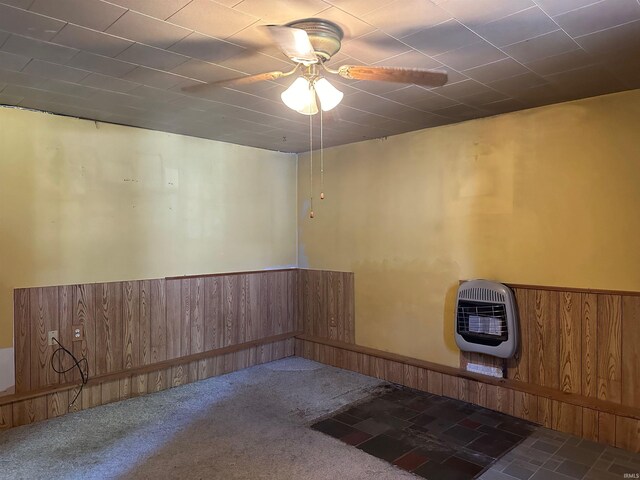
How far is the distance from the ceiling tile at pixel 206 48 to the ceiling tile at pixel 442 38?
898 mm

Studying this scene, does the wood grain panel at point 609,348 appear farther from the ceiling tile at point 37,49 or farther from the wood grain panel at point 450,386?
the ceiling tile at point 37,49

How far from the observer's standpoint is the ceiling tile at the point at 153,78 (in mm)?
2574

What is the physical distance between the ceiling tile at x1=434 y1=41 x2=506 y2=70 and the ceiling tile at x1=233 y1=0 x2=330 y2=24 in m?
0.84

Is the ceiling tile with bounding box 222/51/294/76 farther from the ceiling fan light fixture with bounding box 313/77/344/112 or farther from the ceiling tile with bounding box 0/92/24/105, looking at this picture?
the ceiling tile with bounding box 0/92/24/105

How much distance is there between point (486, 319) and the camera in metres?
3.43

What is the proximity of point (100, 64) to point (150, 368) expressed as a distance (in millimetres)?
2626

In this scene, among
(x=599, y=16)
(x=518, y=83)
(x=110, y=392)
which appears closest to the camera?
(x=599, y=16)

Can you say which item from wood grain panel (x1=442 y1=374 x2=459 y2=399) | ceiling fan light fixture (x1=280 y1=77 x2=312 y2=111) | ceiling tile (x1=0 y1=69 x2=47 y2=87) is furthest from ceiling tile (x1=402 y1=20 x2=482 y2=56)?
wood grain panel (x1=442 y1=374 x2=459 y2=399)

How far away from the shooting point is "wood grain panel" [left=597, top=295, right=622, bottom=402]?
3.00 metres

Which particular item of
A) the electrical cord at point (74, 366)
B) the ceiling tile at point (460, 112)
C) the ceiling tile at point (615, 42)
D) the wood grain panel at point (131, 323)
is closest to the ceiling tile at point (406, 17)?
the ceiling tile at point (615, 42)

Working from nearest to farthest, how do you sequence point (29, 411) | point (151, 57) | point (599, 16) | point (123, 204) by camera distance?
point (599, 16) → point (151, 57) → point (29, 411) → point (123, 204)

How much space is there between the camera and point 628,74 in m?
2.63

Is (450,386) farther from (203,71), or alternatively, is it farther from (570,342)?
(203,71)

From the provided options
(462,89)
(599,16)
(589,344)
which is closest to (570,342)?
(589,344)
